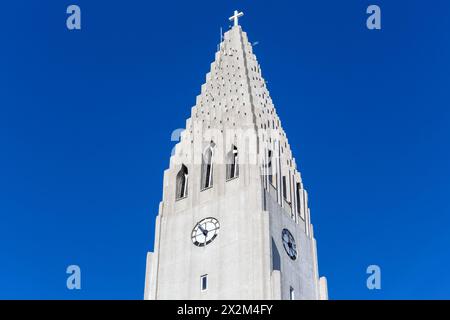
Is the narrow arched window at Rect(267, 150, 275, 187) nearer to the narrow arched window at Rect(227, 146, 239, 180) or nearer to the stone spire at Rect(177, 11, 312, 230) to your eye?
the stone spire at Rect(177, 11, 312, 230)

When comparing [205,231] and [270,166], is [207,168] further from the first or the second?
[205,231]

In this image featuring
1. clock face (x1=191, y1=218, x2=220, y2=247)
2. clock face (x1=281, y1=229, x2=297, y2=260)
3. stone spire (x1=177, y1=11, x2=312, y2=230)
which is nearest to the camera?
clock face (x1=191, y1=218, x2=220, y2=247)

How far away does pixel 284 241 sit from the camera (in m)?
55.0

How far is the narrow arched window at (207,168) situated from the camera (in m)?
58.6

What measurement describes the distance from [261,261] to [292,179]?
13640 mm

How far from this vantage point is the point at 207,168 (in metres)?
60.1

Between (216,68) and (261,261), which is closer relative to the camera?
(261,261)

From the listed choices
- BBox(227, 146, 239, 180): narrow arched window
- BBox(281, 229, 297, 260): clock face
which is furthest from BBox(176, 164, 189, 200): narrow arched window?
BBox(281, 229, 297, 260): clock face

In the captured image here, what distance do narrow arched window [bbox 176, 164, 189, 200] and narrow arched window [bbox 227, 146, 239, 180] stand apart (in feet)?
13.1

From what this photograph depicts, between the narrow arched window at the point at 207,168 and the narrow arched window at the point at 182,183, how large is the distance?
1754 millimetres

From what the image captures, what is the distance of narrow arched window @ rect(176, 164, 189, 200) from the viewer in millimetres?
59428
